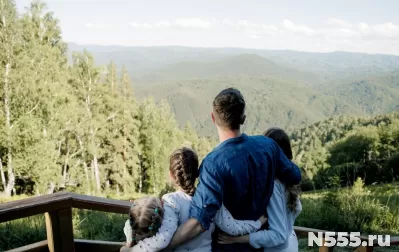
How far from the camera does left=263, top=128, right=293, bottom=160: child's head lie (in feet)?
8.13

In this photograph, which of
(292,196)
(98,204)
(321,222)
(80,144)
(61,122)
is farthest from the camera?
(80,144)

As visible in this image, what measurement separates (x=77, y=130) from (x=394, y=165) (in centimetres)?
2920

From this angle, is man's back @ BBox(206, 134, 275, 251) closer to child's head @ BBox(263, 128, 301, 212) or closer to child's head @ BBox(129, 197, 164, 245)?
child's head @ BBox(263, 128, 301, 212)

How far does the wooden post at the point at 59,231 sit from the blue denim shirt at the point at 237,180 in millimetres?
1036

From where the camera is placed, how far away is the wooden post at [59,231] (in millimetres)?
2510

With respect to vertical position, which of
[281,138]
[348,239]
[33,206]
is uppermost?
[281,138]

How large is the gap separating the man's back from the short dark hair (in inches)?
3.9

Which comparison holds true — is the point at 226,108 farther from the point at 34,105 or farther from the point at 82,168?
the point at 82,168

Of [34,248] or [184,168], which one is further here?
[34,248]

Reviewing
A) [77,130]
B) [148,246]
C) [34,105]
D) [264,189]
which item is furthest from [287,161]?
[77,130]

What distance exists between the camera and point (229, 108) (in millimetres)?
2020

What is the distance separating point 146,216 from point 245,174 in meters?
0.57

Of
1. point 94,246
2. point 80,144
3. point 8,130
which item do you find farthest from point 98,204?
point 80,144

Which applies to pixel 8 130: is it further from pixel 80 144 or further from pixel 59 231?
pixel 59 231
